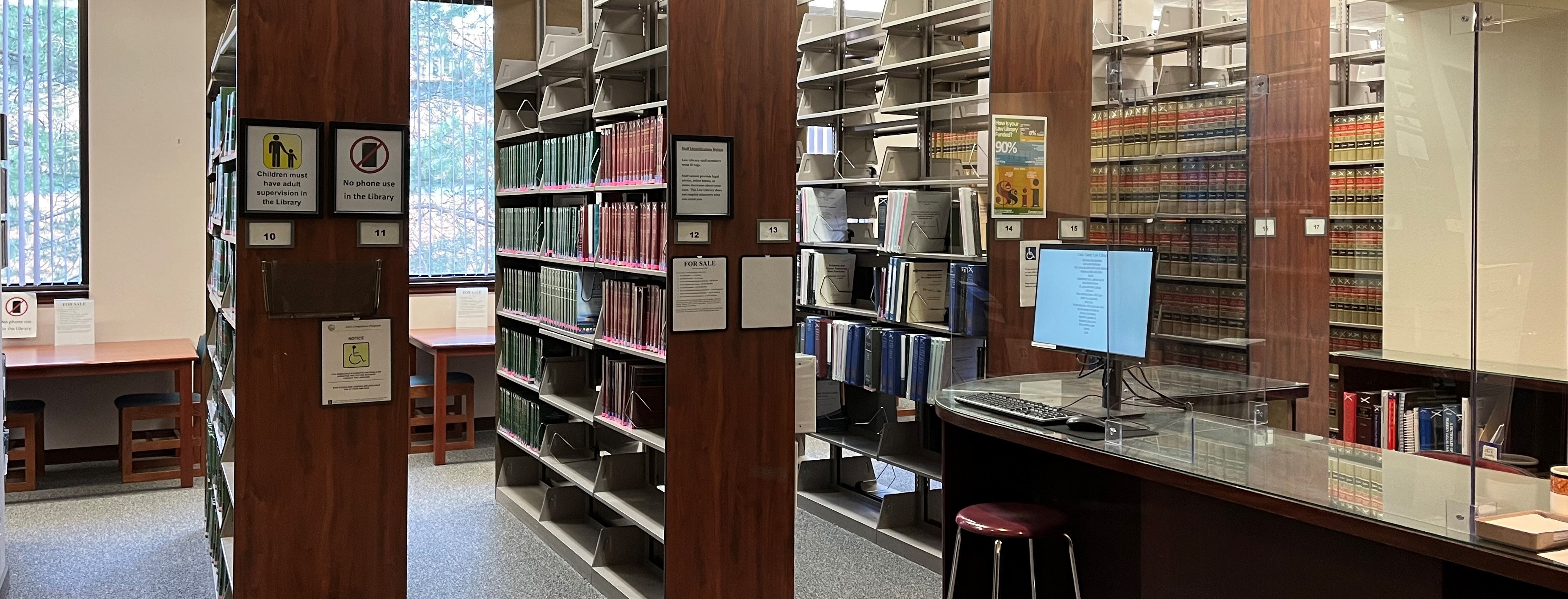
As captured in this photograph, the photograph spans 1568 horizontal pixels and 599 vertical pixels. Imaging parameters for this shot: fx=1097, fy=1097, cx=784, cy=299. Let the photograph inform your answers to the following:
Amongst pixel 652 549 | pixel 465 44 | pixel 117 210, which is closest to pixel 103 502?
pixel 117 210

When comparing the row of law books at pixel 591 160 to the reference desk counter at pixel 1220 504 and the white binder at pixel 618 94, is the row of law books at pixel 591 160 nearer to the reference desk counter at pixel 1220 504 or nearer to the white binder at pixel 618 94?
the white binder at pixel 618 94

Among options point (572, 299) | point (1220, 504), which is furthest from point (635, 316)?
point (1220, 504)

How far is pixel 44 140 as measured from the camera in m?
6.69

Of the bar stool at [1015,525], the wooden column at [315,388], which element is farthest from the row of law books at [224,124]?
the bar stool at [1015,525]

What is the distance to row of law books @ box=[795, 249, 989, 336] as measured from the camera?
475 centimetres

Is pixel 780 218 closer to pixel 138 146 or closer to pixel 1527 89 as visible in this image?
pixel 1527 89

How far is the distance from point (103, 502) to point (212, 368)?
1.45m

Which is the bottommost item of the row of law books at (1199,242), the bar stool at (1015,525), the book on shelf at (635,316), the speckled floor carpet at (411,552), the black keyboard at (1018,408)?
the speckled floor carpet at (411,552)

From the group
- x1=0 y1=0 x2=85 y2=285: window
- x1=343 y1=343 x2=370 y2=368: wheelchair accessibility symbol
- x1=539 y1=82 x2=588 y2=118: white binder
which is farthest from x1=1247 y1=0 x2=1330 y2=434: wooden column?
x1=0 y1=0 x2=85 y2=285: window

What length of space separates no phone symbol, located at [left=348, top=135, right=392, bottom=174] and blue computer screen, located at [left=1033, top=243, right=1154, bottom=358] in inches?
78.1

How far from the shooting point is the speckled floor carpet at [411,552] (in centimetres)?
455

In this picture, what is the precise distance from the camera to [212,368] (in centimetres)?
518

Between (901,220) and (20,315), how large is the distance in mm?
5309

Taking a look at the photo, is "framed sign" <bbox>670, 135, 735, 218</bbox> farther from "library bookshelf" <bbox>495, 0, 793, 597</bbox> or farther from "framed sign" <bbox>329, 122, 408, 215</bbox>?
"framed sign" <bbox>329, 122, 408, 215</bbox>
